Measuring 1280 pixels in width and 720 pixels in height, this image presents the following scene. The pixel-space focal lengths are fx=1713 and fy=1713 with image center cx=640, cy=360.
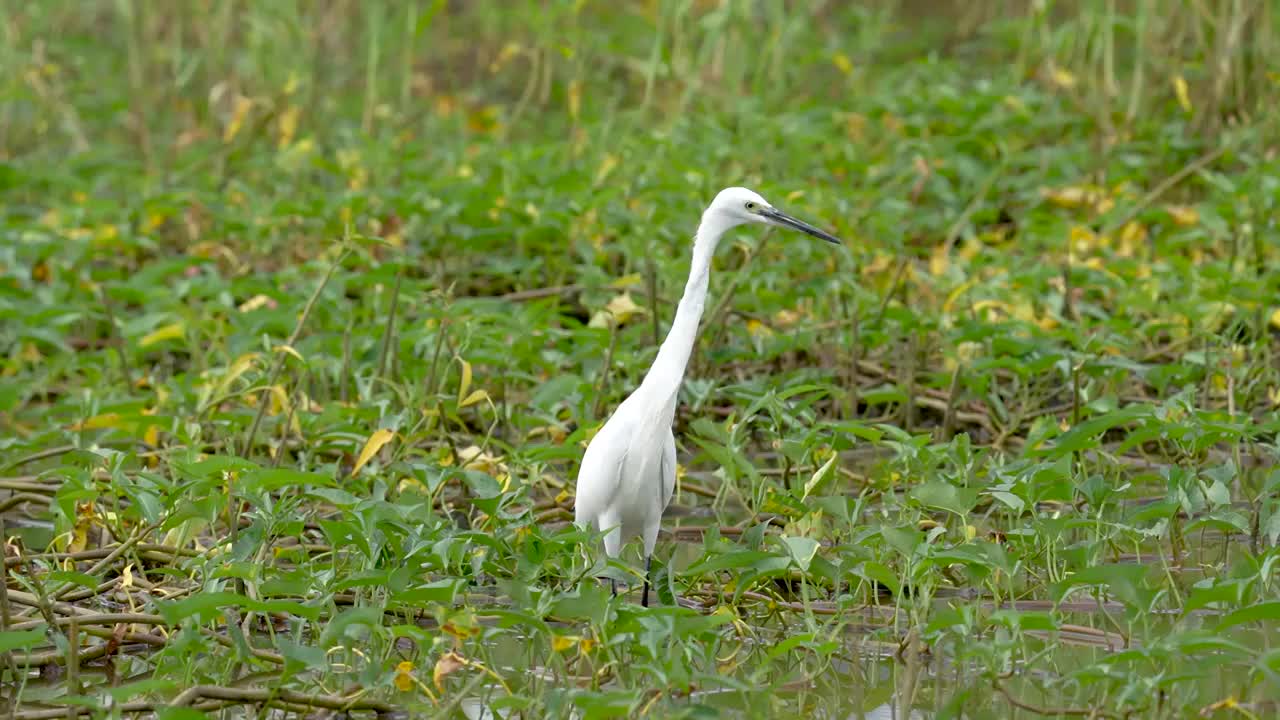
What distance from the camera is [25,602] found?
3592 millimetres

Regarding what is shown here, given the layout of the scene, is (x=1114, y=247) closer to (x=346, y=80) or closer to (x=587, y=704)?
(x=587, y=704)

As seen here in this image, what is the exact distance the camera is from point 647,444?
391cm

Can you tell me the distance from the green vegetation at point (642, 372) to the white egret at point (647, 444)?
19 centimetres

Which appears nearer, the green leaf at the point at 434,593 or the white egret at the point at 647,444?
the green leaf at the point at 434,593

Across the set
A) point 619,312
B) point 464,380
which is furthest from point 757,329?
point 464,380

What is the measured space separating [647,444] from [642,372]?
1.64 metres

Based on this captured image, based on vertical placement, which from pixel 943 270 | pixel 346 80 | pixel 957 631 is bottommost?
pixel 346 80

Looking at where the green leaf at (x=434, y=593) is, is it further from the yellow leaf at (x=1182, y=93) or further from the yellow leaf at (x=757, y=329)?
the yellow leaf at (x=1182, y=93)

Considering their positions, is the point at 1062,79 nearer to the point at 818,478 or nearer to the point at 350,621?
the point at 818,478

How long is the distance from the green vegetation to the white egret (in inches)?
7.3

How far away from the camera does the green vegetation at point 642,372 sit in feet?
11.1

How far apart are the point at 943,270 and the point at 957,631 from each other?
369cm

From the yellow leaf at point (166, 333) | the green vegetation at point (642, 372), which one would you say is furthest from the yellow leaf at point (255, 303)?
the yellow leaf at point (166, 333)

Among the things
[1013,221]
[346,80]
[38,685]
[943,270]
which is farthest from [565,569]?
[346,80]
